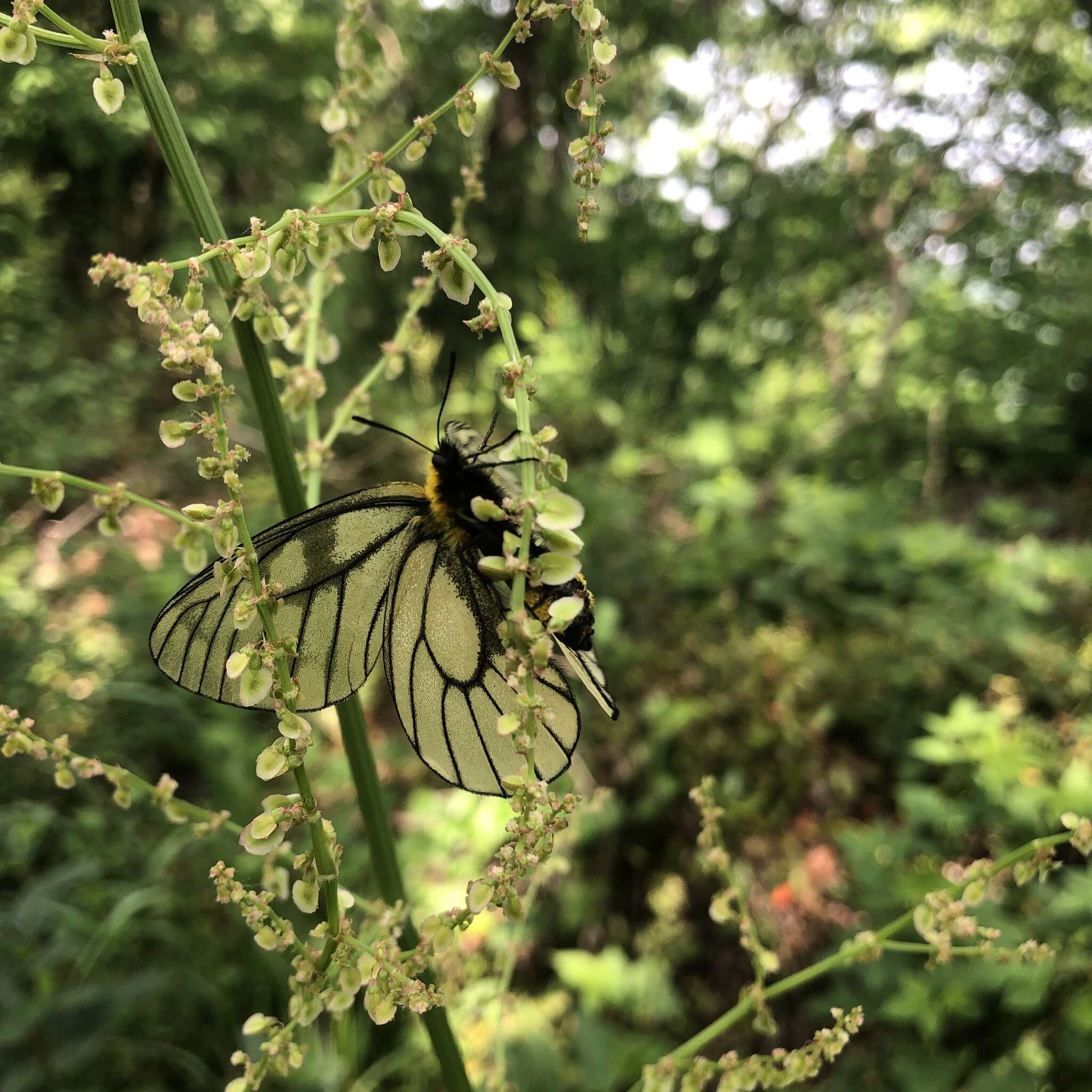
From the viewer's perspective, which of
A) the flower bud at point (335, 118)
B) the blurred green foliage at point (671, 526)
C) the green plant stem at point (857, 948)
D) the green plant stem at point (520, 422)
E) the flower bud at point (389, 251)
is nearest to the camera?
the green plant stem at point (520, 422)

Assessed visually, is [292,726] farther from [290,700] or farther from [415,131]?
[415,131]

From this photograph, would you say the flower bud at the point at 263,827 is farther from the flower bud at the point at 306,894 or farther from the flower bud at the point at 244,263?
the flower bud at the point at 244,263

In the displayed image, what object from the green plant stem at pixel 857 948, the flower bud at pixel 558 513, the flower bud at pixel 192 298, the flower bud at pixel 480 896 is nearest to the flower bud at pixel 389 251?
the flower bud at pixel 192 298

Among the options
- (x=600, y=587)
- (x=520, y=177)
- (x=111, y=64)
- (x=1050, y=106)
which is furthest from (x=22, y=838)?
(x=1050, y=106)

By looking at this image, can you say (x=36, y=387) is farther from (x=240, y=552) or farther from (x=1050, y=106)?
(x=1050, y=106)

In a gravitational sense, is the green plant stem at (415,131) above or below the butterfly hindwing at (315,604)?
above

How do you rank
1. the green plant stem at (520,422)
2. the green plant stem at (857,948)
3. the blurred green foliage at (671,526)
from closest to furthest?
the green plant stem at (520,422)
the green plant stem at (857,948)
the blurred green foliage at (671,526)

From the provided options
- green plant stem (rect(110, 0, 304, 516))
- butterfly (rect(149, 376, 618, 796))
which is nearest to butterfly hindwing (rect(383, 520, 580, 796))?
butterfly (rect(149, 376, 618, 796))
